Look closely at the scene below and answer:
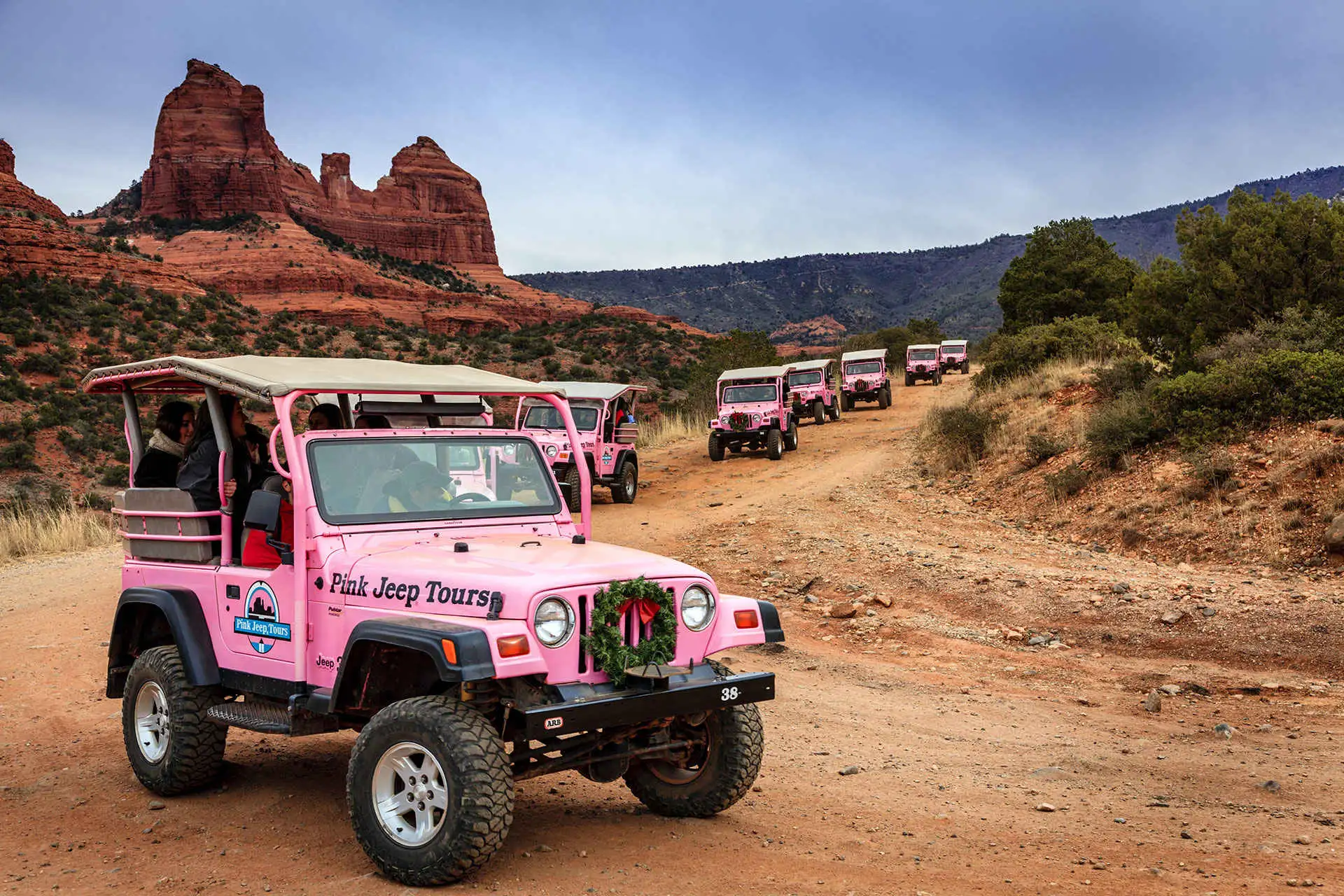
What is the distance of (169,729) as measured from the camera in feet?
19.7

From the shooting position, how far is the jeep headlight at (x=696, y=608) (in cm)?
505

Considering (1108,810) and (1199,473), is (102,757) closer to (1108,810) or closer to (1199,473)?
(1108,810)

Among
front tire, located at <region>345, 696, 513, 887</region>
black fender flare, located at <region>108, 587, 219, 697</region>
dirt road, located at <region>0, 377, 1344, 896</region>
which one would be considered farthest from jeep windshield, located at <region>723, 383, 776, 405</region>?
front tire, located at <region>345, 696, 513, 887</region>

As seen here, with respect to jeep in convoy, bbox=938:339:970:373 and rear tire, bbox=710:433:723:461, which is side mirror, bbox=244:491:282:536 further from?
jeep in convoy, bbox=938:339:970:373

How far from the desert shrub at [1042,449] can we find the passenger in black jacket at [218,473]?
14.9 meters

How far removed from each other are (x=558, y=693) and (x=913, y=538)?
11698mm

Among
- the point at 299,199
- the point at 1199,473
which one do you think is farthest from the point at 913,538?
the point at 299,199

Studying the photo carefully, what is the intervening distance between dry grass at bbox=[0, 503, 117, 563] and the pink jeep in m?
12.3

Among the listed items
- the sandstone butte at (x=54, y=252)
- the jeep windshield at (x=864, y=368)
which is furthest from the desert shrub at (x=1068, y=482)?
the sandstone butte at (x=54, y=252)

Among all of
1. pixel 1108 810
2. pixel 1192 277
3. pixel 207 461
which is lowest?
pixel 1108 810

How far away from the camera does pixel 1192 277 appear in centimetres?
2181

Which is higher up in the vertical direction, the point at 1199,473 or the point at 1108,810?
the point at 1199,473

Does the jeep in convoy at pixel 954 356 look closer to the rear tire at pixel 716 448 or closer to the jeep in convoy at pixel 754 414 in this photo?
the jeep in convoy at pixel 754 414

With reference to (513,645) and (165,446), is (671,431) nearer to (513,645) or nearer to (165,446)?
(165,446)
